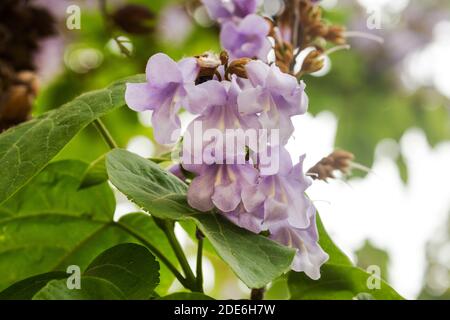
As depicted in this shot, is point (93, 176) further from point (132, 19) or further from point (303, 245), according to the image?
point (132, 19)

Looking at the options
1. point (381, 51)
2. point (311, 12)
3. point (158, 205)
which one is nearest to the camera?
point (158, 205)

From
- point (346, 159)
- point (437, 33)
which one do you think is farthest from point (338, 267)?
point (437, 33)

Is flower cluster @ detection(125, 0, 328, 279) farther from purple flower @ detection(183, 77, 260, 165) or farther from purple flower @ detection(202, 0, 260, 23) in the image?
purple flower @ detection(202, 0, 260, 23)

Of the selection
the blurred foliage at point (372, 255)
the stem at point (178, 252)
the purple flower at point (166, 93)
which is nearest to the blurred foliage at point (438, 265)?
the blurred foliage at point (372, 255)

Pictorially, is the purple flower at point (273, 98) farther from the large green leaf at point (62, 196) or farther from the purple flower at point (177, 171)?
the large green leaf at point (62, 196)

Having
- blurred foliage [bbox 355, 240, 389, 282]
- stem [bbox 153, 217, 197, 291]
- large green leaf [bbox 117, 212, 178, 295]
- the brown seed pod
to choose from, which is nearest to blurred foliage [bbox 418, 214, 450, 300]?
blurred foliage [bbox 355, 240, 389, 282]
